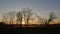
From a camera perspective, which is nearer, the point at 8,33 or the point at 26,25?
the point at 8,33

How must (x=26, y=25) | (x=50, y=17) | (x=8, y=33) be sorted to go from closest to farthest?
(x=8, y=33)
(x=26, y=25)
(x=50, y=17)

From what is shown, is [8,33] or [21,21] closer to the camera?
[8,33]

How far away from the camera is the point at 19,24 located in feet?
231

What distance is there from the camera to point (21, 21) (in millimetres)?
68938

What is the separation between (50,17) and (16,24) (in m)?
14.4

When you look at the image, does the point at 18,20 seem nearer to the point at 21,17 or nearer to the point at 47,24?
the point at 21,17

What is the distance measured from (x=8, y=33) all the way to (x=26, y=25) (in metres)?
28.8

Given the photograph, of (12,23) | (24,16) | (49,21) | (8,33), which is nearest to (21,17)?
(24,16)

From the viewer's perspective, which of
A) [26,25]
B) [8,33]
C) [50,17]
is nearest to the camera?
[8,33]

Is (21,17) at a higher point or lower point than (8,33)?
higher

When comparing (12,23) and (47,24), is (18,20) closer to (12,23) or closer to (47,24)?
(12,23)

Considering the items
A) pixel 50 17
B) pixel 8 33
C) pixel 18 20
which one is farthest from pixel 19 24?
pixel 8 33

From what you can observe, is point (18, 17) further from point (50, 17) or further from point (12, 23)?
point (50, 17)

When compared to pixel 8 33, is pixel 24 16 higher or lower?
higher
